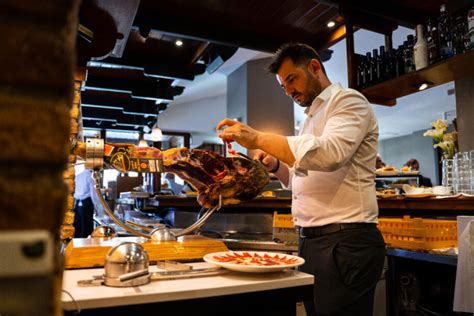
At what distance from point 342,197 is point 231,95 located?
6129 millimetres

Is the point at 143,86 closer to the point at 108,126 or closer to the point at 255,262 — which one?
the point at 108,126

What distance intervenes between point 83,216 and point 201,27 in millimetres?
3293

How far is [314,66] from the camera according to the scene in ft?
6.01

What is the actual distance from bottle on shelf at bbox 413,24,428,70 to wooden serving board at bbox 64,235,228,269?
7.54 feet

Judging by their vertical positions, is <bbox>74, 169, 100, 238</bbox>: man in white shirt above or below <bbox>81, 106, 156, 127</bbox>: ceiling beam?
below

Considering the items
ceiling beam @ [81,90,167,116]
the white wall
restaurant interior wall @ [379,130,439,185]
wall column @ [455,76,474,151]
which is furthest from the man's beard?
restaurant interior wall @ [379,130,439,185]

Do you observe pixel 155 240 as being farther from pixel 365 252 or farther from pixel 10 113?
pixel 10 113

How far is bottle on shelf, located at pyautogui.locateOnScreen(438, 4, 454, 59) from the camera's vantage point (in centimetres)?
274

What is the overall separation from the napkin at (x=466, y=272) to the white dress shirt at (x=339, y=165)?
2.14 ft

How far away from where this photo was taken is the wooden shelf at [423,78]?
104 inches

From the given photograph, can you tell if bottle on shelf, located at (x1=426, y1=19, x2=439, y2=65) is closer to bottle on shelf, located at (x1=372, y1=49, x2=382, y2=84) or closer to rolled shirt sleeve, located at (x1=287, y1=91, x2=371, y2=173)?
bottle on shelf, located at (x1=372, y1=49, x2=382, y2=84)

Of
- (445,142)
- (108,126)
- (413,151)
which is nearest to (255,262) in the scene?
(445,142)

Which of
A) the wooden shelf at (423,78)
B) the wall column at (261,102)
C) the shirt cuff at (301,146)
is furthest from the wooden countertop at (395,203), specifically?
the wall column at (261,102)

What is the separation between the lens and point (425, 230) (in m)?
2.19
